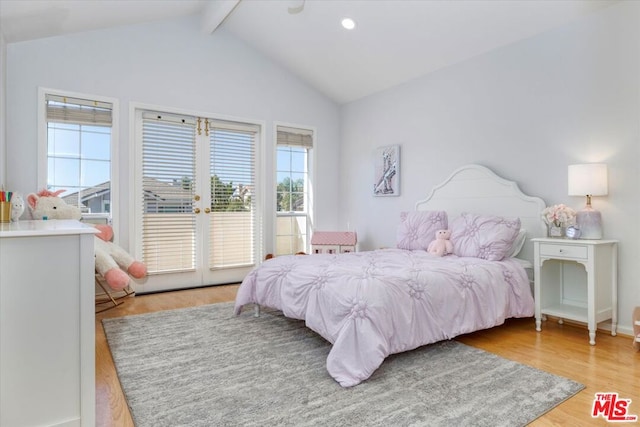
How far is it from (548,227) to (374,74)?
2.73m

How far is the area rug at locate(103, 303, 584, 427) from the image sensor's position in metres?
1.63

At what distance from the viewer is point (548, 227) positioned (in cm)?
303

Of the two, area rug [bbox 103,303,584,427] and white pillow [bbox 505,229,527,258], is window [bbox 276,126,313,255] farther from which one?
white pillow [bbox 505,229,527,258]

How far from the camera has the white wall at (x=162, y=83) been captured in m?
3.46

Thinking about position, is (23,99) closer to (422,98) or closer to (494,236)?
(422,98)

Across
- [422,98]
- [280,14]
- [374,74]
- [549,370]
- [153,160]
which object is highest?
[280,14]

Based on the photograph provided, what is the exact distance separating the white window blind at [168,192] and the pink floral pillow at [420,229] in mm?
2520

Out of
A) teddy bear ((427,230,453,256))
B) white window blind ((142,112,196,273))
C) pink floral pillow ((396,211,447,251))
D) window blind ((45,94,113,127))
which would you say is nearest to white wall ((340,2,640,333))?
pink floral pillow ((396,211,447,251))

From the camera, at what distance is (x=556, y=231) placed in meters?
3.04

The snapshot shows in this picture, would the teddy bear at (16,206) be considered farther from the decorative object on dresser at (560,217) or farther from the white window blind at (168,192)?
the decorative object on dresser at (560,217)

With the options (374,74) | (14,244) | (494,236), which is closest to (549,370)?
(494,236)

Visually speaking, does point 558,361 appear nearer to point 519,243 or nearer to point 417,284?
point 417,284

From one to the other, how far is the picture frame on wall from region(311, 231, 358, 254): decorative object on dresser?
2.33ft

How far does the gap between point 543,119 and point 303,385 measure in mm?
2986
